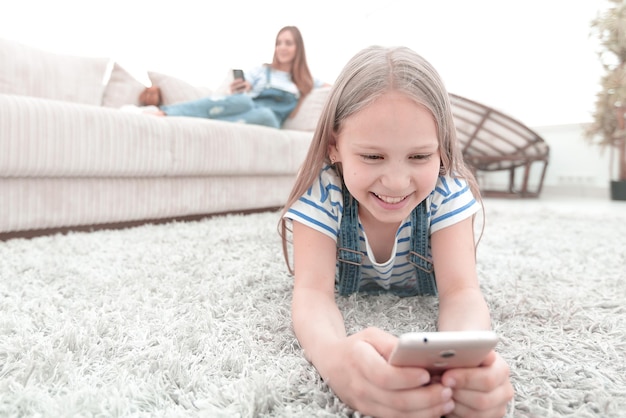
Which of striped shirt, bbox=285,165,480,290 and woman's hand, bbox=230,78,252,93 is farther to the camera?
woman's hand, bbox=230,78,252,93

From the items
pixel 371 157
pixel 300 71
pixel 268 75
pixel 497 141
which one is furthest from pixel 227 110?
pixel 497 141

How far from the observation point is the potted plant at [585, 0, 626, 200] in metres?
2.60

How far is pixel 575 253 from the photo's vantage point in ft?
3.80

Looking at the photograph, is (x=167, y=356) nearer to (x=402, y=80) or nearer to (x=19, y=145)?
(x=402, y=80)

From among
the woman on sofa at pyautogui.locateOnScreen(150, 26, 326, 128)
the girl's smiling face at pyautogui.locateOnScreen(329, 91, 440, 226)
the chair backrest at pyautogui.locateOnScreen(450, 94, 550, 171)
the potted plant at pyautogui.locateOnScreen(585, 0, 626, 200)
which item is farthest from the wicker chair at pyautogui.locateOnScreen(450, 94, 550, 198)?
the girl's smiling face at pyautogui.locateOnScreen(329, 91, 440, 226)

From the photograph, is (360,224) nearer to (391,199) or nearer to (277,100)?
(391,199)

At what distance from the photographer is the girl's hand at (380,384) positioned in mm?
363

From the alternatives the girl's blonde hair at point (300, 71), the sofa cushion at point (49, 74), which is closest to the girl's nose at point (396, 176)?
the sofa cushion at point (49, 74)

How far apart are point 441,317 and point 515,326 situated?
132mm

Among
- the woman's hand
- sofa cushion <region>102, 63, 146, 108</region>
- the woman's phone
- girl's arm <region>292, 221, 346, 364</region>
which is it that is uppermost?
the woman's phone

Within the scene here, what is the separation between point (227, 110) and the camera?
200 cm

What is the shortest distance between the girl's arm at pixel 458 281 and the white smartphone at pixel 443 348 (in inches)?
6.6

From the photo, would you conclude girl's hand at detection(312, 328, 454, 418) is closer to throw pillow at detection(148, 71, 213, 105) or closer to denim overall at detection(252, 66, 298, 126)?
denim overall at detection(252, 66, 298, 126)

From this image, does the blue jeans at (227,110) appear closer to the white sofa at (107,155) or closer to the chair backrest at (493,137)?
the white sofa at (107,155)
